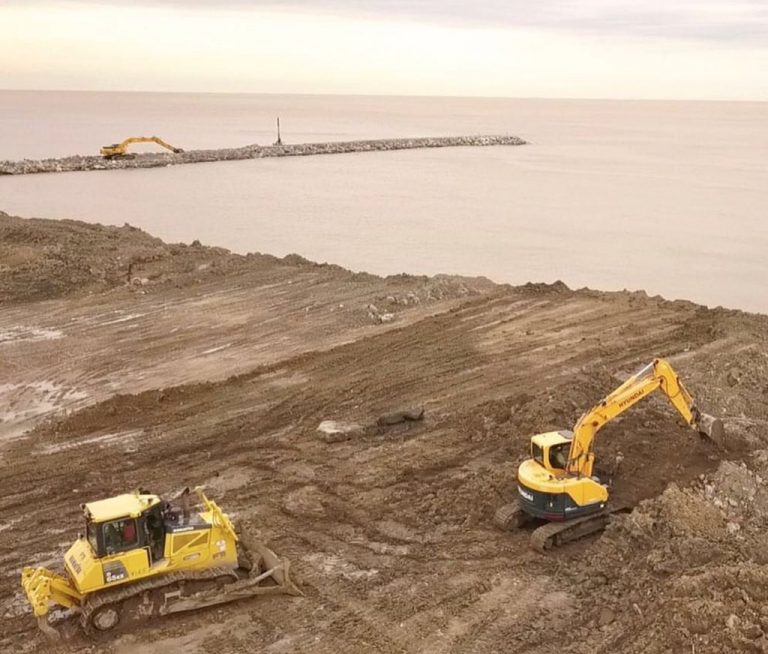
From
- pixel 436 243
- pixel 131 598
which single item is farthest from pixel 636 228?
pixel 131 598

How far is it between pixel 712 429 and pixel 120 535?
9.00 m

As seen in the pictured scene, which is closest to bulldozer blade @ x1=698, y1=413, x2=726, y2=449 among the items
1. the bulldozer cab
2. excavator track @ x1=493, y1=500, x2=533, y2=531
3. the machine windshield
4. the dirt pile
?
the dirt pile

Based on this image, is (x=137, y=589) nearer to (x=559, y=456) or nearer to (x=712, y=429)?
(x=559, y=456)

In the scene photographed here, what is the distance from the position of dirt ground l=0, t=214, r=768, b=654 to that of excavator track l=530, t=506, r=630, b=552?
6.4 inches

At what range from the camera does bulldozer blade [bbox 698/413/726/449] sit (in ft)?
42.8

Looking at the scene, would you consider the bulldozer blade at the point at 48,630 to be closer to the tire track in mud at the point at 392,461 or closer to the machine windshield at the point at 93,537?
the tire track in mud at the point at 392,461

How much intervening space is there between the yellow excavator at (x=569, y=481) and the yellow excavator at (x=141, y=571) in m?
3.56

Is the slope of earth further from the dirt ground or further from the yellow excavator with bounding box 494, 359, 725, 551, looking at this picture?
the yellow excavator with bounding box 494, 359, 725, 551

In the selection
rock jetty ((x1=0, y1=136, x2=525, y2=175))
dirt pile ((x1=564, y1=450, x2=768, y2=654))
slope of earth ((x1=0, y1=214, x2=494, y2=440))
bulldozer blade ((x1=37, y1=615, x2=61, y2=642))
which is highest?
rock jetty ((x1=0, y1=136, x2=525, y2=175))

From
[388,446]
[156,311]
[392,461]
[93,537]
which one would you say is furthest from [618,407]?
[156,311]

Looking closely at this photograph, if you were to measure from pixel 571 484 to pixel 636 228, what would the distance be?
104 feet

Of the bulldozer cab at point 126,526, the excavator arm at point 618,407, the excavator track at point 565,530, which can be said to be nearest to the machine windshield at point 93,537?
the bulldozer cab at point 126,526

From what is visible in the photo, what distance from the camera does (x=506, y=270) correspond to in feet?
108

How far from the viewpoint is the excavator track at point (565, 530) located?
11.8 metres
